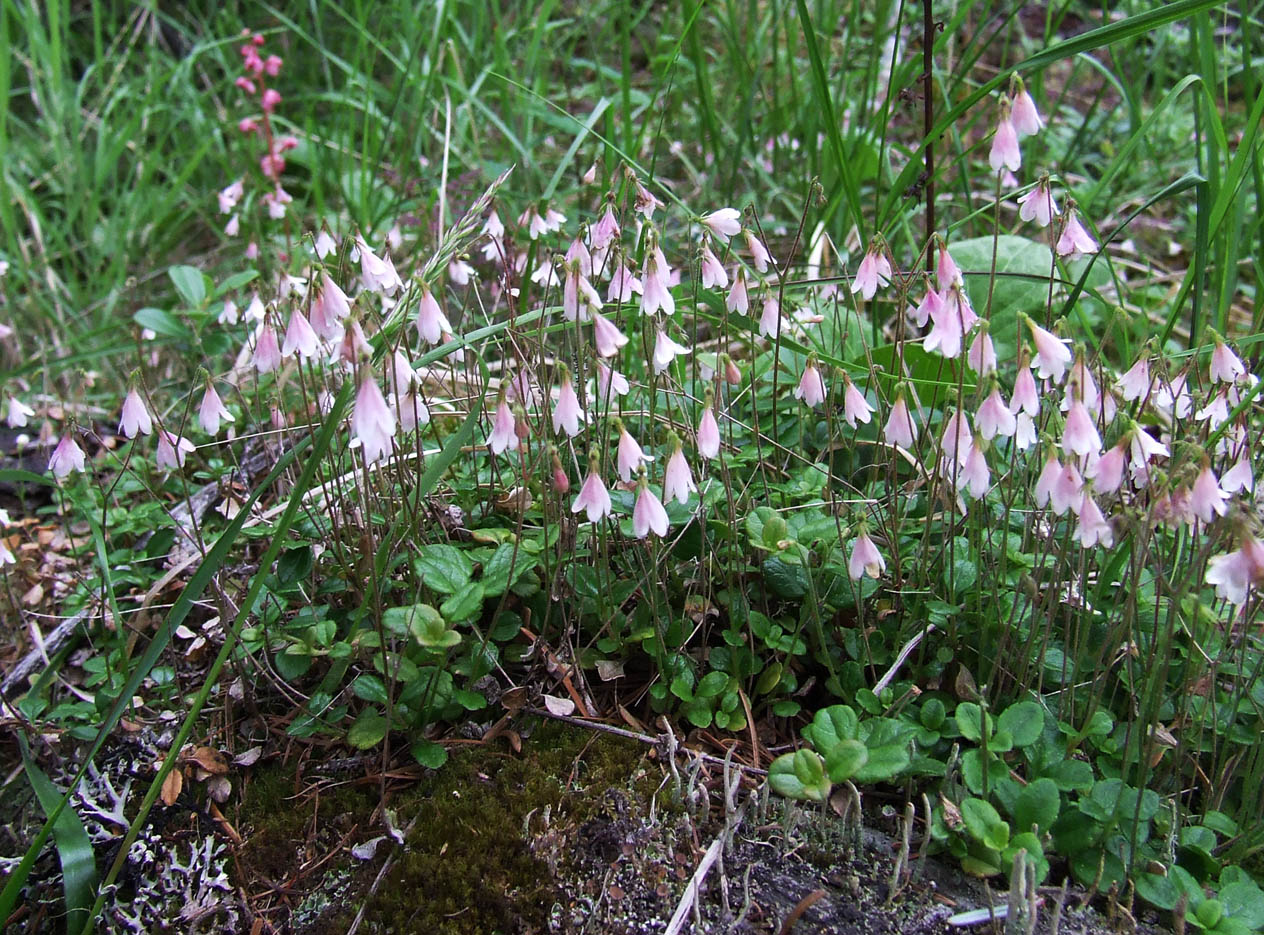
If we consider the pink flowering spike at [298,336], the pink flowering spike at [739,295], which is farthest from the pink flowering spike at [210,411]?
the pink flowering spike at [739,295]

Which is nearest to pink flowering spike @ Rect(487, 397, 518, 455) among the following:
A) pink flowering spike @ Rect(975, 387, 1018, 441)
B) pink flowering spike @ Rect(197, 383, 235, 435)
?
pink flowering spike @ Rect(197, 383, 235, 435)

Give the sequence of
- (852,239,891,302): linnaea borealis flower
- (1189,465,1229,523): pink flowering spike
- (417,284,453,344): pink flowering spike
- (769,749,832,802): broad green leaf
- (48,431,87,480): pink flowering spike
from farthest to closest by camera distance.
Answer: (48,431,87,480): pink flowering spike, (852,239,891,302): linnaea borealis flower, (417,284,453,344): pink flowering spike, (769,749,832,802): broad green leaf, (1189,465,1229,523): pink flowering spike

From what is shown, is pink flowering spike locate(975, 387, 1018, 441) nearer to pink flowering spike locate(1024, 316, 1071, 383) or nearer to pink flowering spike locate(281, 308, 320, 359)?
pink flowering spike locate(1024, 316, 1071, 383)

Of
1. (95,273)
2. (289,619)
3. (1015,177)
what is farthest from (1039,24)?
(289,619)

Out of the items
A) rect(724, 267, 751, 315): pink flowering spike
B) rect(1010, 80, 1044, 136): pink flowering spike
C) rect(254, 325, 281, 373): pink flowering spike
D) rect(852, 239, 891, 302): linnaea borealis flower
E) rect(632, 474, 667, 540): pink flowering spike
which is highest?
rect(1010, 80, 1044, 136): pink flowering spike

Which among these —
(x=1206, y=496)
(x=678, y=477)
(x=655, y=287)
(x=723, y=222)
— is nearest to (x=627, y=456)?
(x=678, y=477)

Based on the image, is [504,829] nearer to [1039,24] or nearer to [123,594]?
[123,594]
